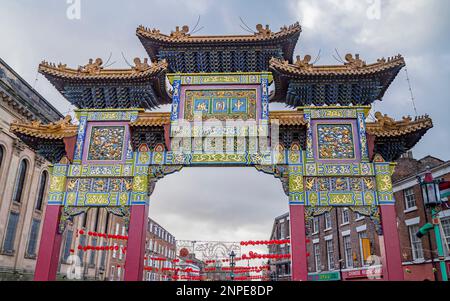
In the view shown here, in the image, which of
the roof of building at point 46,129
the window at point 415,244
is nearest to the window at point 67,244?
the roof of building at point 46,129

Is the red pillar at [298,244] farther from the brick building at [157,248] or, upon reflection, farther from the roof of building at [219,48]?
the brick building at [157,248]

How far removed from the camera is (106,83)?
13.2 m

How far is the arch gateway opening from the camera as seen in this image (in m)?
11.8

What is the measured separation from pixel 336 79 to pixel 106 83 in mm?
9039

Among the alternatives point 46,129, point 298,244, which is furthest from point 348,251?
point 46,129

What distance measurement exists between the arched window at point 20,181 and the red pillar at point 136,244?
13.2 metres

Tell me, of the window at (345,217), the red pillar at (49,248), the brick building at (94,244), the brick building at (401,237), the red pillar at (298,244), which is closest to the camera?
the red pillar at (298,244)

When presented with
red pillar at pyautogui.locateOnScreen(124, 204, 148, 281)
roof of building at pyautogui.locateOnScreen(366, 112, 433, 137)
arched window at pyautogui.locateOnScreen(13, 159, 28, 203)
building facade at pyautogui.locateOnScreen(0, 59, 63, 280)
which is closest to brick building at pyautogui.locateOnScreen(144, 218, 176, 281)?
building facade at pyautogui.locateOnScreen(0, 59, 63, 280)

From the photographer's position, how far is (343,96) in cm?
1310

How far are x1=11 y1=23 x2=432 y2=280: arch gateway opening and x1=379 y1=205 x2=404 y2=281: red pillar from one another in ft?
0.11

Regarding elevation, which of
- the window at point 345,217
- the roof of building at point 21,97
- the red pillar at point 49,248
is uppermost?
the roof of building at point 21,97

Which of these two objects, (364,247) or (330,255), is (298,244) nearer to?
(364,247)

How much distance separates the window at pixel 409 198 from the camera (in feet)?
65.5

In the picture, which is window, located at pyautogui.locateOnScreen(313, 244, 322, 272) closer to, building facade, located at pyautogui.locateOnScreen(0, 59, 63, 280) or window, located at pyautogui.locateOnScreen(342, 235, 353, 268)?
window, located at pyautogui.locateOnScreen(342, 235, 353, 268)
